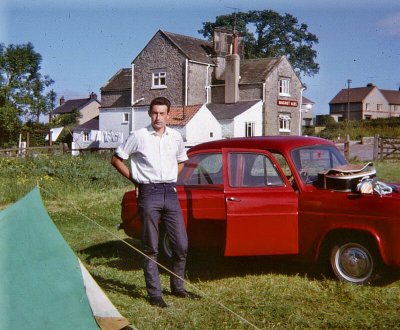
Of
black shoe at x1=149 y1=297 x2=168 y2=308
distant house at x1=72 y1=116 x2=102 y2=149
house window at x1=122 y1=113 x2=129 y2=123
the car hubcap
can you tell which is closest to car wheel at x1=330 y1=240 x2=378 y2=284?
the car hubcap

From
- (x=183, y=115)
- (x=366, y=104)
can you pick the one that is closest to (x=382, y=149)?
(x=183, y=115)

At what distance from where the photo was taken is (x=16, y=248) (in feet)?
14.7

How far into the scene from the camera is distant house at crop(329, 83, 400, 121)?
3100 inches

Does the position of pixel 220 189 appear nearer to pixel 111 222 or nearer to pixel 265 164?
pixel 265 164

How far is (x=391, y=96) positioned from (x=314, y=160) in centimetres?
8290

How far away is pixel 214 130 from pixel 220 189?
29.3 m

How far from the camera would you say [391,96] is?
83.3 m

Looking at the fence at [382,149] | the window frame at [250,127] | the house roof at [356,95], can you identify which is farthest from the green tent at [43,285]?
the house roof at [356,95]

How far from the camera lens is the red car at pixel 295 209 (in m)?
5.44

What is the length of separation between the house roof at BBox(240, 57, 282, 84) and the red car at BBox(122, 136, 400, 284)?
1256 inches

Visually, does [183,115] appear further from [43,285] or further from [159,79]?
[43,285]

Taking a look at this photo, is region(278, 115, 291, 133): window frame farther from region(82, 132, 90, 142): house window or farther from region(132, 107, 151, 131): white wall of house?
region(82, 132, 90, 142): house window

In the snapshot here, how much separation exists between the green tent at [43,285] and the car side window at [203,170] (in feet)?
7.04

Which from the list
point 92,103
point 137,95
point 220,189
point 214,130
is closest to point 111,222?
point 220,189
